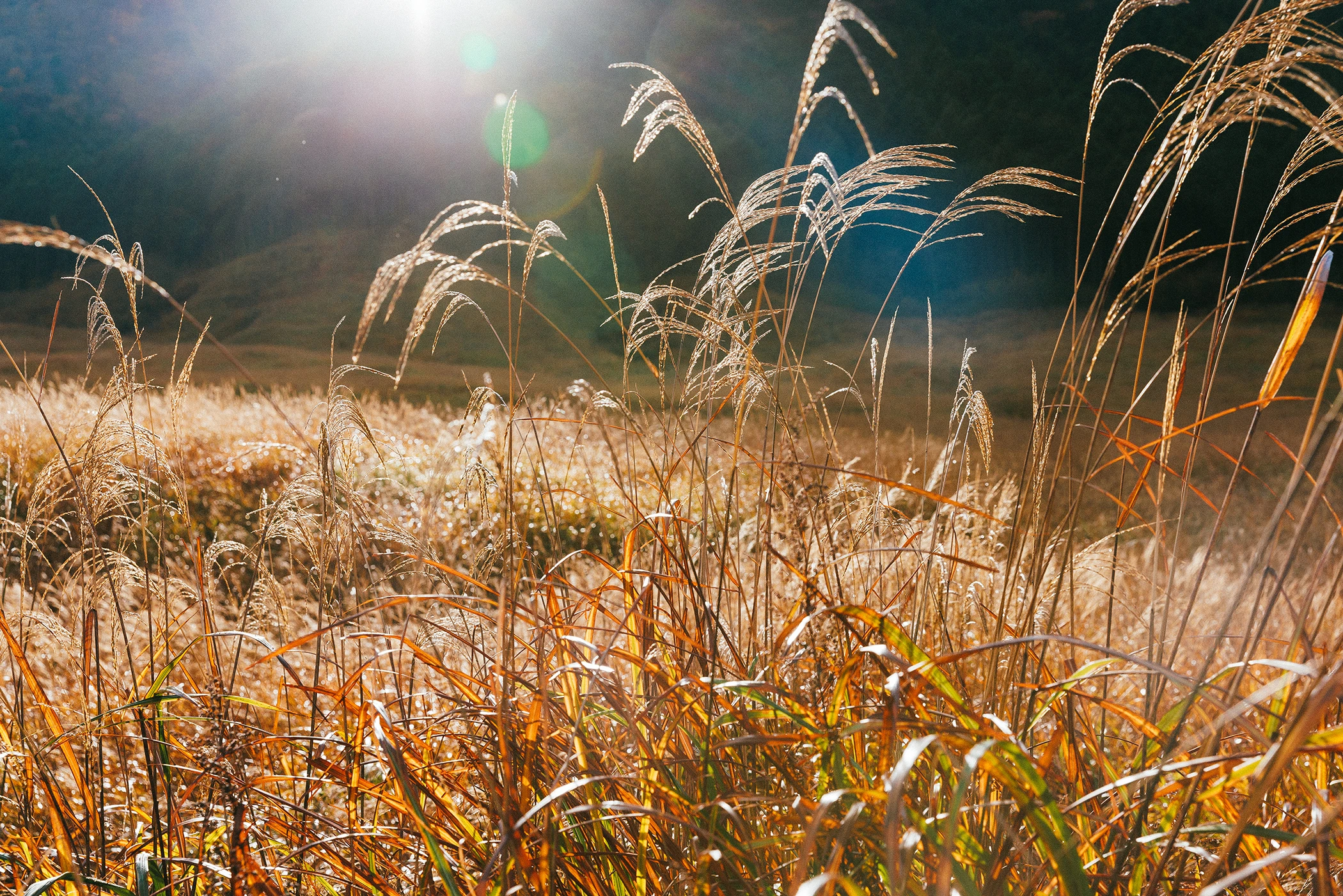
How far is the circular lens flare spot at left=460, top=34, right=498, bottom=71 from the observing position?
4059 centimetres

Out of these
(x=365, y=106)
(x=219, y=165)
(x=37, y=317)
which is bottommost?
(x=37, y=317)

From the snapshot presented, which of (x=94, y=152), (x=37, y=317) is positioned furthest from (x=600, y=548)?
(x=94, y=152)

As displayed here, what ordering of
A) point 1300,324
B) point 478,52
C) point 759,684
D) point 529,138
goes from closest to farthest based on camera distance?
point 759,684, point 1300,324, point 529,138, point 478,52

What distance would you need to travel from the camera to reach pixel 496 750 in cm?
141

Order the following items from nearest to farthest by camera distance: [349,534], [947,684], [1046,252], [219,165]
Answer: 1. [947,684]
2. [349,534]
3. [1046,252]
4. [219,165]

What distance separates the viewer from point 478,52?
41.2 meters

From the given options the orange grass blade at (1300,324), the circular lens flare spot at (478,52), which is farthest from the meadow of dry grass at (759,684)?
the circular lens flare spot at (478,52)

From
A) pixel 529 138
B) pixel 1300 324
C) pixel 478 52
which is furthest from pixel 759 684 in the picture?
pixel 478 52

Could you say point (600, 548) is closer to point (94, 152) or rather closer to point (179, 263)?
point (179, 263)

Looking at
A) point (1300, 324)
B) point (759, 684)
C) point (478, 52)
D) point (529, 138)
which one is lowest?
point (759, 684)

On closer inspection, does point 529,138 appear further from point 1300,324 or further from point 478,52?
point 1300,324

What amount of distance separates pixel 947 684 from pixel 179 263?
1830 inches

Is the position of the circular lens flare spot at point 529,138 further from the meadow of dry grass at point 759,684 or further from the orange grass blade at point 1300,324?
the orange grass blade at point 1300,324

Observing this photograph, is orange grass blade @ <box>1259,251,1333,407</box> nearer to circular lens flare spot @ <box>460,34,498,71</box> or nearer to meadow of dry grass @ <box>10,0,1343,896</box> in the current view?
meadow of dry grass @ <box>10,0,1343,896</box>
